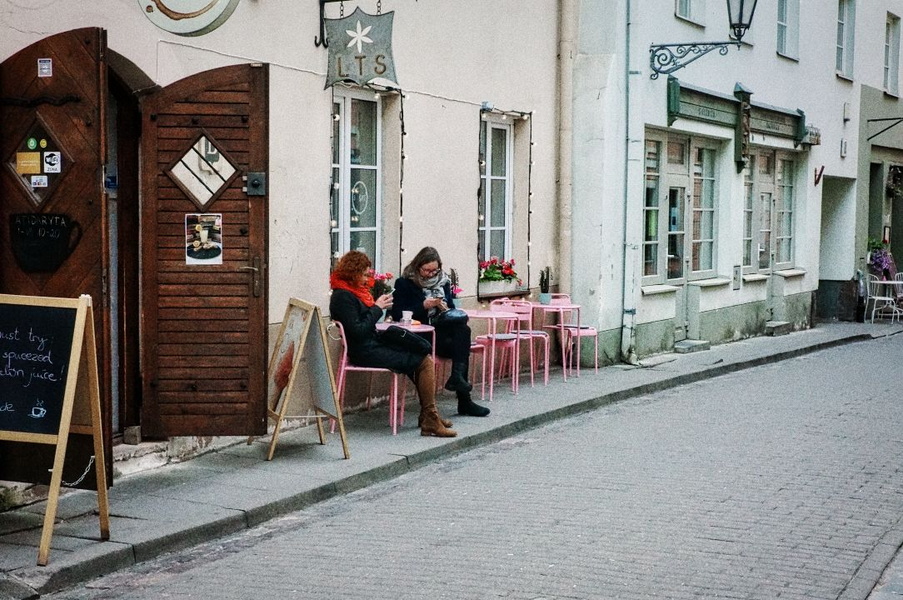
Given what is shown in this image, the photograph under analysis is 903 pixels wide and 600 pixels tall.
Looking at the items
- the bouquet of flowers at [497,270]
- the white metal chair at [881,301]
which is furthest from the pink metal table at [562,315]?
the white metal chair at [881,301]

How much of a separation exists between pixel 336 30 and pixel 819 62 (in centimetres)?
1403

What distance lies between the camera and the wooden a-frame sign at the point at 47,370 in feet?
21.2

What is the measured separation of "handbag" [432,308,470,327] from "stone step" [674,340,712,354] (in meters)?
6.63

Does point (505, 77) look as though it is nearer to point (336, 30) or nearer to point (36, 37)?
point (336, 30)

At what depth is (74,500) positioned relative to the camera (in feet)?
25.2

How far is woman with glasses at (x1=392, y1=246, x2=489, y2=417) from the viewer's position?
11.1 meters

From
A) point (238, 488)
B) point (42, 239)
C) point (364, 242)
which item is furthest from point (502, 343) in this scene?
point (42, 239)

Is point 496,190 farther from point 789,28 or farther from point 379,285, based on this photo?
point 789,28

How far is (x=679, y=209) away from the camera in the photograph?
1802 cm

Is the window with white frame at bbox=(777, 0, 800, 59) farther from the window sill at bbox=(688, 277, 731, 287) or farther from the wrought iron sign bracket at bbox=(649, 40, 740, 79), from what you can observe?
the wrought iron sign bracket at bbox=(649, 40, 740, 79)

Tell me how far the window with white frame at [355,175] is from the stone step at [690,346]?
6622mm

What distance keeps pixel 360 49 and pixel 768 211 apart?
12.5m

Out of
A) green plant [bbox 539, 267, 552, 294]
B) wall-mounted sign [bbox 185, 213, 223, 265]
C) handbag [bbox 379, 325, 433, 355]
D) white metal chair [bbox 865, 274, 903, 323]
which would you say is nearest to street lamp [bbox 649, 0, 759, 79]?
green plant [bbox 539, 267, 552, 294]

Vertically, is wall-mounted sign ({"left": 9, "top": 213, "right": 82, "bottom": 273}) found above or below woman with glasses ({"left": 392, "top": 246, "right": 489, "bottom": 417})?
above
